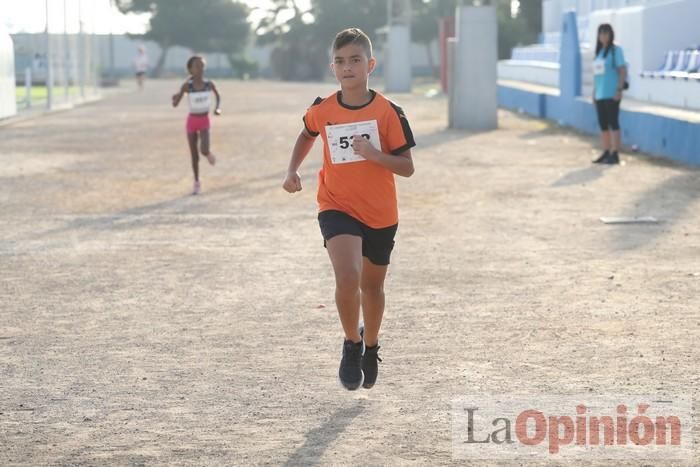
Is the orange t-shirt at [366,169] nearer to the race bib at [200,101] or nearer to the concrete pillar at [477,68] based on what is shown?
the race bib at [200,101]

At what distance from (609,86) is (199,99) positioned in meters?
6.10

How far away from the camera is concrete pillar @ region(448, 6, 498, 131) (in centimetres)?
2856

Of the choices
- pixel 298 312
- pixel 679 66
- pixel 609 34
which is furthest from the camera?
pixel 679 66

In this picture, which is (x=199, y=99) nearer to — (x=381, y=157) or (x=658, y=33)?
(x=381, y=157)

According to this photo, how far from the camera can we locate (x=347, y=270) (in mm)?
6539

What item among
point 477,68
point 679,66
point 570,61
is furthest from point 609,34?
point 570,61

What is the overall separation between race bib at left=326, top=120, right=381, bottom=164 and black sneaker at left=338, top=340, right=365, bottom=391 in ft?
2.80

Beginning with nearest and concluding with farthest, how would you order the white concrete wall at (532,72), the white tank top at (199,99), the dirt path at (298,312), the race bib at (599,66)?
1. the dirt path at (298,312)
2. the white tank top at (199,99)
3. the race bib at (599,66)
4. the white concrete wall at (532,72)

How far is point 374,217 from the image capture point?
6707 mm

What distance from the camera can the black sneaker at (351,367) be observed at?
6582mm

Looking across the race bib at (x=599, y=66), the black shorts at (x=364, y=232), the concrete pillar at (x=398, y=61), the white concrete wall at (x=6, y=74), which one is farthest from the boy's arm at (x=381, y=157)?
the concrete pillar at (x=398, y=61)

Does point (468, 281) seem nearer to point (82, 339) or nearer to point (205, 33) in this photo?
point (82, 339)

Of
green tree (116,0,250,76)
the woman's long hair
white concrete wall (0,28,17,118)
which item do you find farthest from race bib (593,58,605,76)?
green tree (116,0,250,76)

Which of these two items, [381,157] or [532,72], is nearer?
[381,157]
